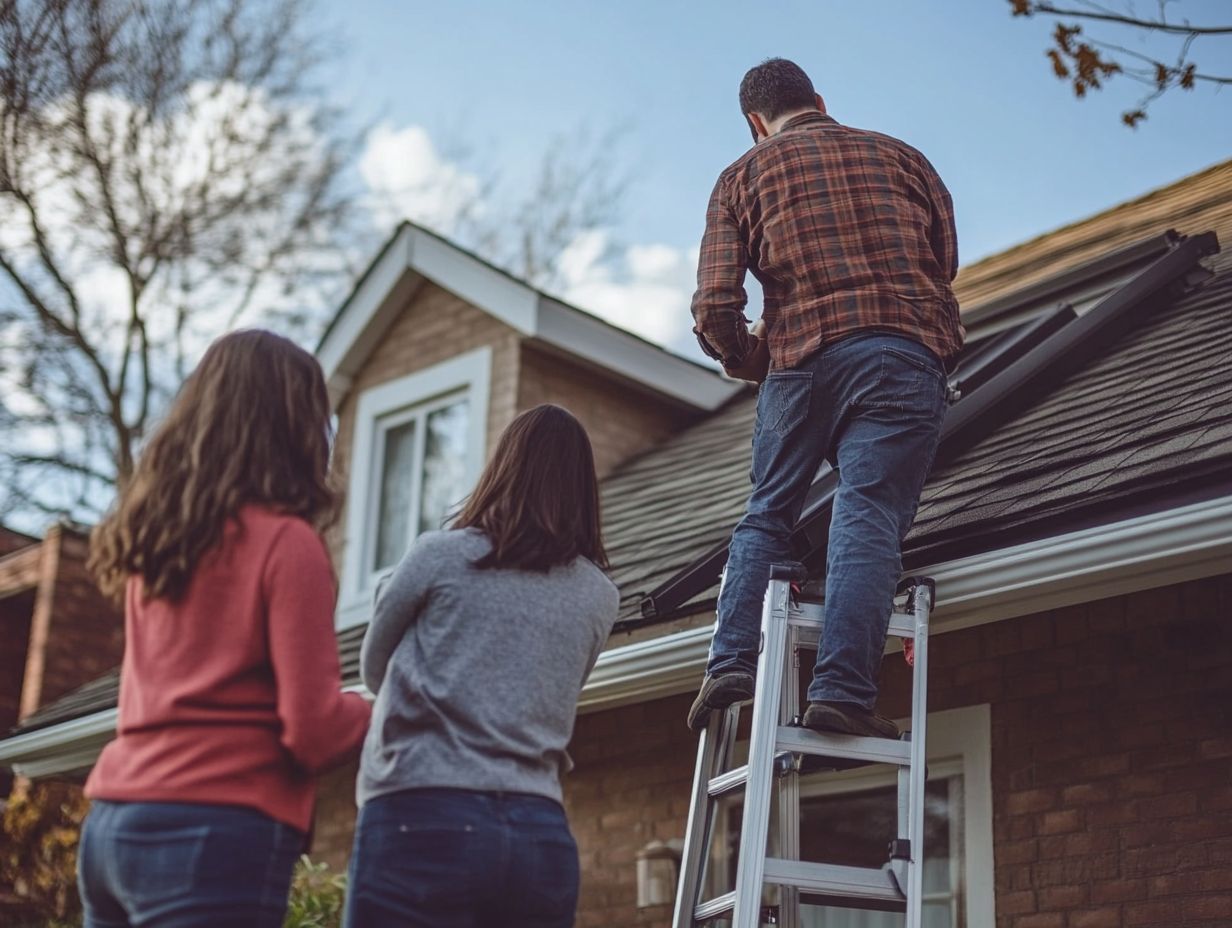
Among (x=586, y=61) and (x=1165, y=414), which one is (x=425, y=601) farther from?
(x=586, y=61)

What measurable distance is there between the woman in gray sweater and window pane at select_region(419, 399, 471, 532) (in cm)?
675

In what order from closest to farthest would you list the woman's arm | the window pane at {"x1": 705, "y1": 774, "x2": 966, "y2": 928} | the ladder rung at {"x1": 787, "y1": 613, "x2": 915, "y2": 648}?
the woman's arm → the ladder rung at {"x1": 787, "y1": 613, "x2": 915, "y2": 648} → the window pane at {"x1": 705, "y1": 774, "x2": 966, "y2": 928}

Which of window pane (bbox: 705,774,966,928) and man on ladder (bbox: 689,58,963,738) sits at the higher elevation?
man on ladder (bbox: 689,58,963,738)

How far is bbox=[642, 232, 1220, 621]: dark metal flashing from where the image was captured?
5562mm

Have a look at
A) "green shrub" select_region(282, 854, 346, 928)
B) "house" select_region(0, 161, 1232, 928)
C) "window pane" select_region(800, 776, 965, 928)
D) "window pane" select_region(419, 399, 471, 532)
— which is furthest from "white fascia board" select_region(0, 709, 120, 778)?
"window pane" select_region(800, 776, 965, 928)

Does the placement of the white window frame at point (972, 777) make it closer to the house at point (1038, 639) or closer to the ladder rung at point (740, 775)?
the house at point (1038, 639)

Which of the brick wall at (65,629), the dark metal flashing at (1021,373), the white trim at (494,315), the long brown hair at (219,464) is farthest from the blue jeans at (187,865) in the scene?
the brick wall at (65,629)

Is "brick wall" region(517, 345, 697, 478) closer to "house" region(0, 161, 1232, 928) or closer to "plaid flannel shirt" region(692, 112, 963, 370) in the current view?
"house" region(0, 161, 1232, 928)

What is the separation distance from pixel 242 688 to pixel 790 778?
6.13 feet

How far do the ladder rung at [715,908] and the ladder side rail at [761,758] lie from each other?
0.25 ft

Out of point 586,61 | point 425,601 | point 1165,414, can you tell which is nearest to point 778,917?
point 425,601

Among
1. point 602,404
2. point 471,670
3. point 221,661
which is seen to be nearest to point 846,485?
point 471,670

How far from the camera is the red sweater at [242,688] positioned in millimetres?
2543

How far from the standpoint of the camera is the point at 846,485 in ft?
13.8
